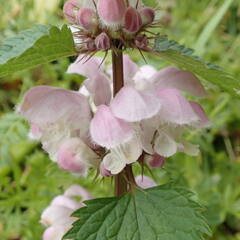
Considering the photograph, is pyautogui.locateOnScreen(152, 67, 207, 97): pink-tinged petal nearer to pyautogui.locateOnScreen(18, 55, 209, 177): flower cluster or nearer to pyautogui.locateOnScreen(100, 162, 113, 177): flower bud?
pyautogui.locateOnScreen(18, 55, 209, 177): flower cluster

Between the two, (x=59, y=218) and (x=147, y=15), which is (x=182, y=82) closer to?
(x=147, y=15)

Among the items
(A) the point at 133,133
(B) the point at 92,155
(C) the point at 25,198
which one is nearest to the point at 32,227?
(C) the point at 25,198

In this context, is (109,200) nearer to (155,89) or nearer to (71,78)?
(155,89)

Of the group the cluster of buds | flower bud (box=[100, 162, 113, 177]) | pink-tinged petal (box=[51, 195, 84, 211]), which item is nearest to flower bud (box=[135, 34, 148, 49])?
the cluster of buds

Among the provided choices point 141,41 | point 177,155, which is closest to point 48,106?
point 141,41

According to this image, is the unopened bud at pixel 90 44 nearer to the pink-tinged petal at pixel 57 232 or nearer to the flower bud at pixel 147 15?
the flower bud at pixel 147 15

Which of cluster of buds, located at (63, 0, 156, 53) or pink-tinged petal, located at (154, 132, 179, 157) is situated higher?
cluster of buds, located at (63, 0, 156, 53)
